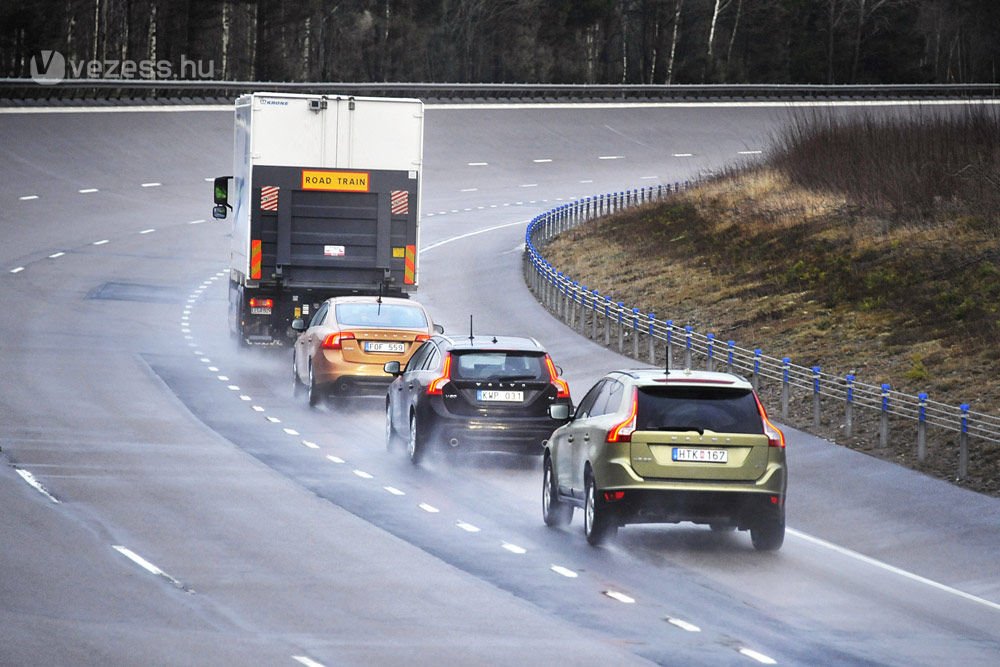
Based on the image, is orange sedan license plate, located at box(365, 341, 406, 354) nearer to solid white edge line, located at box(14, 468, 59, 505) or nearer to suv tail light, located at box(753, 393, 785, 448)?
solid white edge line, located at box(14, 468, 59, 505)

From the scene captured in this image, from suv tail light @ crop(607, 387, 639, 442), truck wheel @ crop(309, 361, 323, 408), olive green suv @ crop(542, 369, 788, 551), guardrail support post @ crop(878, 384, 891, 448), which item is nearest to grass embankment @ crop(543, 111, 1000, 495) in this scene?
guardrail support post @ crop(878, 384, 891, 448)

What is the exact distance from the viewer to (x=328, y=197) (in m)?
30.6

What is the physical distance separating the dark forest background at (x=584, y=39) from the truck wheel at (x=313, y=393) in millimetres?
99249

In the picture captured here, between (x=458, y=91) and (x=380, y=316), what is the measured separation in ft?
178

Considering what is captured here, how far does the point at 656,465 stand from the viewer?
1510 centimetres

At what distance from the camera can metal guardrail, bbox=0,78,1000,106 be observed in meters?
67.6

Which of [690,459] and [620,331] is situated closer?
[690,459]

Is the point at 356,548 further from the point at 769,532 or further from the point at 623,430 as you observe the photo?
the point at 769,532

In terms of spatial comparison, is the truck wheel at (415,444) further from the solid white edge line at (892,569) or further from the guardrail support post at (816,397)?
the guardrail support post at (816,397)

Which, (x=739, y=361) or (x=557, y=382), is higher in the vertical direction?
(x=557, y=382)

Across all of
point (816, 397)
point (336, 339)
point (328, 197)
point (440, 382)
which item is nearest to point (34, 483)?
point (440, 382)

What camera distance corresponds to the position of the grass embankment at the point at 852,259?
91.5ft

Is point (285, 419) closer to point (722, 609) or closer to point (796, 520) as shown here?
point (796, 520)

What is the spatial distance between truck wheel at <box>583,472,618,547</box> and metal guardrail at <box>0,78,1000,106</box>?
175ft
